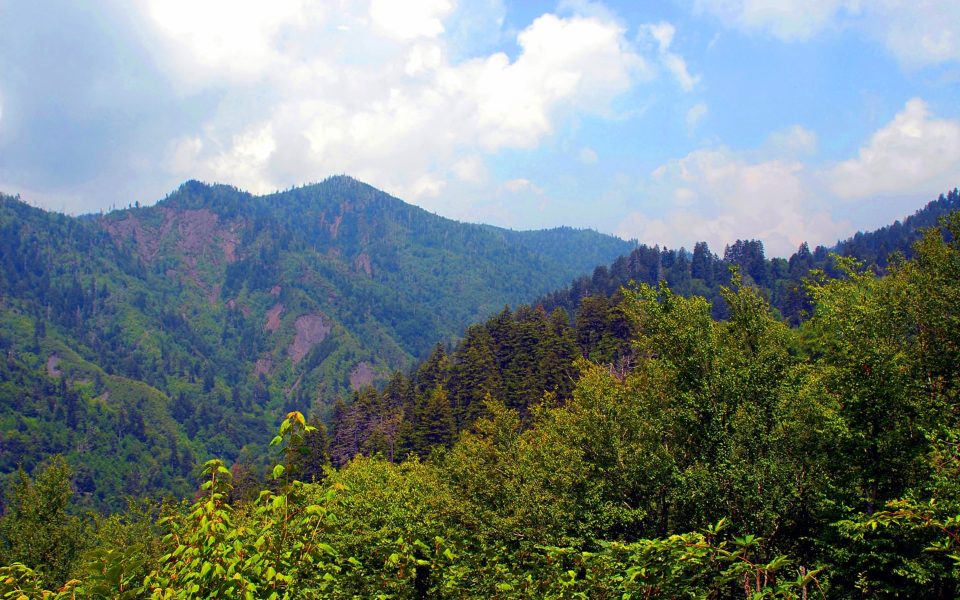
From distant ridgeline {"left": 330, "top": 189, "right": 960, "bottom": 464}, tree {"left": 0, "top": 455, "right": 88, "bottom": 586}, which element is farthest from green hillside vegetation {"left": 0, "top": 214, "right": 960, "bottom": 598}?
distant ridgeline {"left": 330, "top": 189, "right": 960, "bottom": 464}

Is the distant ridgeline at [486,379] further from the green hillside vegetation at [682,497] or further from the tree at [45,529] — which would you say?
the tree at [45,529]

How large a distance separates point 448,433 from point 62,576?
4343 centimetres

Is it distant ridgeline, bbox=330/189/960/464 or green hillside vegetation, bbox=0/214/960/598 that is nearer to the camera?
green hillside vegetation, bbox=0/214/960/598

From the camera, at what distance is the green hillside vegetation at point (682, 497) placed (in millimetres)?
6328

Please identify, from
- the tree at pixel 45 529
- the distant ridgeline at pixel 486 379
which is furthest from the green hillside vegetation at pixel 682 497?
the distant ridgeline at pixel 486 379

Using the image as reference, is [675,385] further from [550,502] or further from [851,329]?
[550,502]

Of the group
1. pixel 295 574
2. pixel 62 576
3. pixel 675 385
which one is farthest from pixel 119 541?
pixel 295 574

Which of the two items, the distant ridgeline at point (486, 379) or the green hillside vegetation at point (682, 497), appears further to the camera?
the distant ridgeline at point (486, 379)

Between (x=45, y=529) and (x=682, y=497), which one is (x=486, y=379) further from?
(x=682, y=497)

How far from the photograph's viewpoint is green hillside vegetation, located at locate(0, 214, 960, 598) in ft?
20.8

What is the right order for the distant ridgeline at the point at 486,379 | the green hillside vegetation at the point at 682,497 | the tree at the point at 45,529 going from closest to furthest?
1. the green hillside vegetation at the point at 682,497
2. the tree at the point at 45,529
3. the distant ridgeline at the point at 486,379

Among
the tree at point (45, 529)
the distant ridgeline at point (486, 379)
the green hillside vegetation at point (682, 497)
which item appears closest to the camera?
the green hillside vegetation at point (682, 497)

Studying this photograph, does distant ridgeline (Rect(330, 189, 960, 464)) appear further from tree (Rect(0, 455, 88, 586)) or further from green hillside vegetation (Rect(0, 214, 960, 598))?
tree (Rect(0, 455, 88, 586))

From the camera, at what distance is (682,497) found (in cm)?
2208
